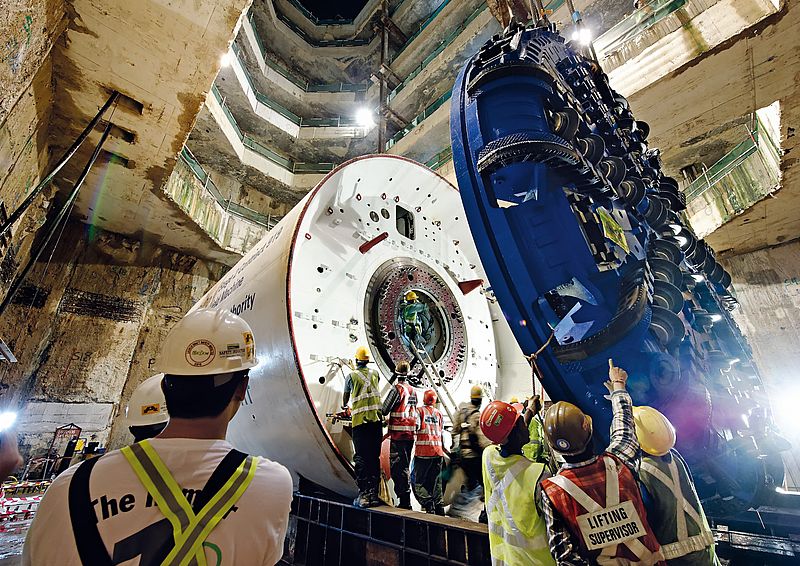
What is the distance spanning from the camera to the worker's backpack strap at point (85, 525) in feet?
2.49

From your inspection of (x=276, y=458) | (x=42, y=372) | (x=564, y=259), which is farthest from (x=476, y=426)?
(x=42, y=372)

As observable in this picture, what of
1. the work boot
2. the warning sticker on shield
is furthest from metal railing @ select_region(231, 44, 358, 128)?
the work boot

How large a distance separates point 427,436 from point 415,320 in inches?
52.2

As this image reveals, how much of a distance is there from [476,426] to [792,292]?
7826 mm

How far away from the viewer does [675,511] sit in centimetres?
158

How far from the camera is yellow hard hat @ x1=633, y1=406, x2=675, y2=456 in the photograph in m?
1.67

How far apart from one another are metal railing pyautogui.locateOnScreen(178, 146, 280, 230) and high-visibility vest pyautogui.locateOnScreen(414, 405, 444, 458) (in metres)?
7.19

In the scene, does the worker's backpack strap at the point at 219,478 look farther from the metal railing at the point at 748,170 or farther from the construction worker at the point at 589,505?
the metal railing at the point at 748,170

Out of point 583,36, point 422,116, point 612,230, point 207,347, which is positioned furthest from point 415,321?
point 422,116

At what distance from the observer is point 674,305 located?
2.32 metres

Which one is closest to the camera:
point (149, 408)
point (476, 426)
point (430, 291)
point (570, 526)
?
point (570, 526)

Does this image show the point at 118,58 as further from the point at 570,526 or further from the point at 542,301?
the point at 570,526

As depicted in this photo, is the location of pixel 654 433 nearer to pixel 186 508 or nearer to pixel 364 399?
pixel 186 508

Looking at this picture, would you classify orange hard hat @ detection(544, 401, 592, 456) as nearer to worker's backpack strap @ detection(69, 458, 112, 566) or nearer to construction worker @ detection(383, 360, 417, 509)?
worker's backpack strap @ detection(69, 458, 112, 566)
